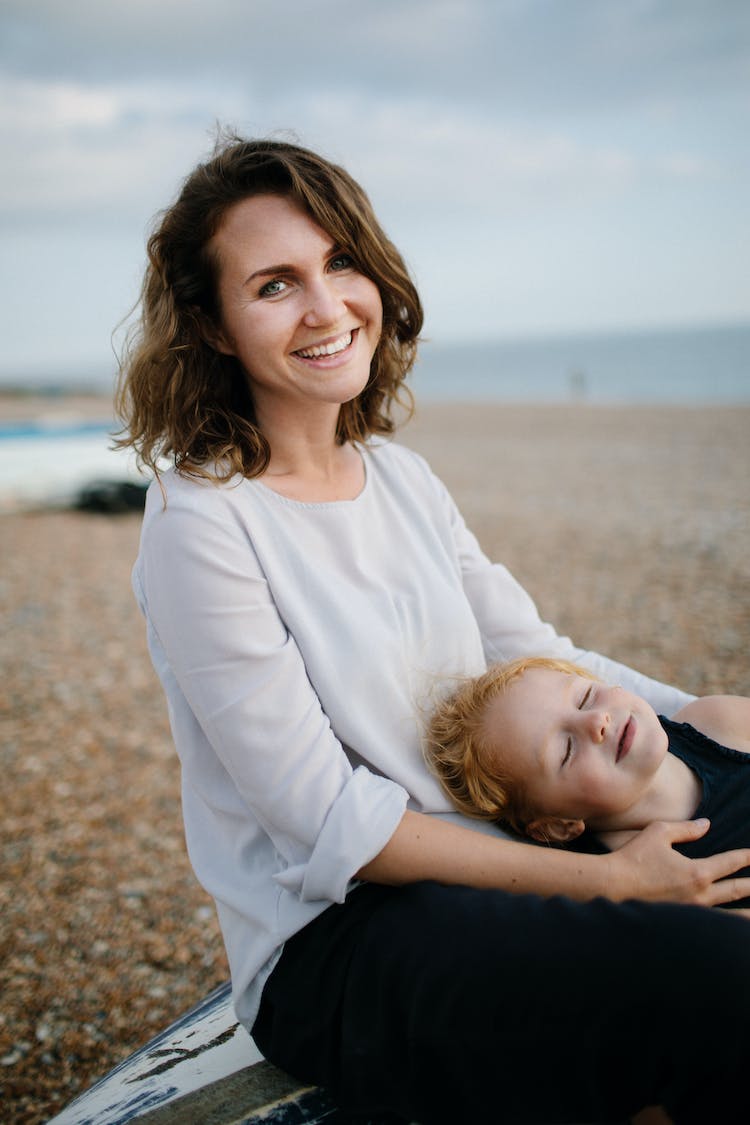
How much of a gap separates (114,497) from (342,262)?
989 cm

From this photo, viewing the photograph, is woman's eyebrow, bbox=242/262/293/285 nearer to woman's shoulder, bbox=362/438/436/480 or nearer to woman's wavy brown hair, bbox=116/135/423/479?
woman's wavy brown hair, bbox=116/135/423/479

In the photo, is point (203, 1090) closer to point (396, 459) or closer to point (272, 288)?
point (396, 459)

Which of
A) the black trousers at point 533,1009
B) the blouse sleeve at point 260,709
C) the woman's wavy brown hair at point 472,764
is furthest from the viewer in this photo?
the woman's wavy brown hair at point 472,764

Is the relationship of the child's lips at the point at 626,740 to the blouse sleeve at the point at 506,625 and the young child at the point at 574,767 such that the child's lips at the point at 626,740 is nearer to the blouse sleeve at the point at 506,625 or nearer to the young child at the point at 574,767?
the young child at the point at 574,767

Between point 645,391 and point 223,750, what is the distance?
145 feet

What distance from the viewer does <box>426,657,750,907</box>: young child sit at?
214 cm

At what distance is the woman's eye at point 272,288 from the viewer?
2273mm

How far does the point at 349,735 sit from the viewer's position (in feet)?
6.68

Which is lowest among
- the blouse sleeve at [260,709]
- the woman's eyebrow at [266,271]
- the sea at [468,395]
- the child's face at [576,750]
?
the sea at [468,395]

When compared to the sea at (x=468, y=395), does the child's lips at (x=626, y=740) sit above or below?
above

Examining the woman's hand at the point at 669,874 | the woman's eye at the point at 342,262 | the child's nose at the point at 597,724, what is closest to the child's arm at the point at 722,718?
the child's nose at the point at 597,724

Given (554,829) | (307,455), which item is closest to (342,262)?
(307,455)

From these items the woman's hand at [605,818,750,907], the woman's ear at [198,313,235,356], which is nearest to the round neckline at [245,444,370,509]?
the woman's ear at [198,313,235,356]

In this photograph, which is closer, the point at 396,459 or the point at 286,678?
Result: the point at 286,678
